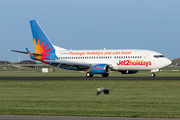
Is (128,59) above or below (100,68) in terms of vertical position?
above

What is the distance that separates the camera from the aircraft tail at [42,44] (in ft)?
205

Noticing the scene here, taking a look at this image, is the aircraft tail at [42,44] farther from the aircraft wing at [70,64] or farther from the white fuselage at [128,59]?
the white fuselage at [128,59]

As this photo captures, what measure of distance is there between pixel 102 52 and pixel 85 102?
1458 inches

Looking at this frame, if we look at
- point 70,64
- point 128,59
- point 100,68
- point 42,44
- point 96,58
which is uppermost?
point 42,44

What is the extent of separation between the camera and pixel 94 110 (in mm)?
17797

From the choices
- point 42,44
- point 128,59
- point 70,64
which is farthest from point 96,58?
point 42,44

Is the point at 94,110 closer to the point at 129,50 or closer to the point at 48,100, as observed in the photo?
the point at 48,100

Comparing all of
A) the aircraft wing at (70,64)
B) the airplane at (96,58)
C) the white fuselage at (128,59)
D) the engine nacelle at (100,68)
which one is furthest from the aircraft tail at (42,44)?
the engine nacelle at (100,68)

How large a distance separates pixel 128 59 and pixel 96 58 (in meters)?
6.35

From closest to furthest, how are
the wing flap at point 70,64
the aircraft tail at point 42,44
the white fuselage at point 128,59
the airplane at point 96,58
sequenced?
1. the white fuselage at point 128,59
2. the airplane at point 96,58
3. the wing flap at point 70,64
4. the aircraft tail at point 42,44

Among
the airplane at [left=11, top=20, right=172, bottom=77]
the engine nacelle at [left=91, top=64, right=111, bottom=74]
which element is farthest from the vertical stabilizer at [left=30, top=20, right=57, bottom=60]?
the engine nacelle at [left=91, top=64, right=111, bottom=74]

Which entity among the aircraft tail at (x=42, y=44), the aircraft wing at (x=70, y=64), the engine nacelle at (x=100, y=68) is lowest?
the engine nacelle at (x=100, y=68)

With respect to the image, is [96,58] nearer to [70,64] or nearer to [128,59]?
[70,64]

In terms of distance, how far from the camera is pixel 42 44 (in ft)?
208
